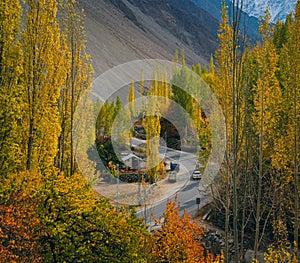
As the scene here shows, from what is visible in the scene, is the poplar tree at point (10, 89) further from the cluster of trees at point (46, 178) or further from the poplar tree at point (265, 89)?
the poplar tree at point (265, 89)

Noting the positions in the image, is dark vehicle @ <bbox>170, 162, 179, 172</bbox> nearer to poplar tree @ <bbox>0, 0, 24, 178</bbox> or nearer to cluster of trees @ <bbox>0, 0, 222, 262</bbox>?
cluster of trees @ <bbox>0, 0, 222, 262</bbox>

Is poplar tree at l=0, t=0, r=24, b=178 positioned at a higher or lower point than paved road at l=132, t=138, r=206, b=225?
higher

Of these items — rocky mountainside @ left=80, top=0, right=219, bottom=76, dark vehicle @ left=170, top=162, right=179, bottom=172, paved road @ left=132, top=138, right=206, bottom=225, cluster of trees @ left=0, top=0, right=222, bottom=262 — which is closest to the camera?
cluster of trees @ left=0, top=0, right=222, bottom=262

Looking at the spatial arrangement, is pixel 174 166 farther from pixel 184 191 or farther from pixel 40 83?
pixel 40 83

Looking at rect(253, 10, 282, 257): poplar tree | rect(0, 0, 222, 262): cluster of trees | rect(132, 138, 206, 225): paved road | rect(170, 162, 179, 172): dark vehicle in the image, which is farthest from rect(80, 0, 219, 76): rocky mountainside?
rect(0, 0, 222, 262): cluster of trees

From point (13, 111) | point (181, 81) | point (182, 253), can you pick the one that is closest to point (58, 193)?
point (13, 111)

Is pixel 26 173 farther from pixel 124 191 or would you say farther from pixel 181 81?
pixel 181 81
